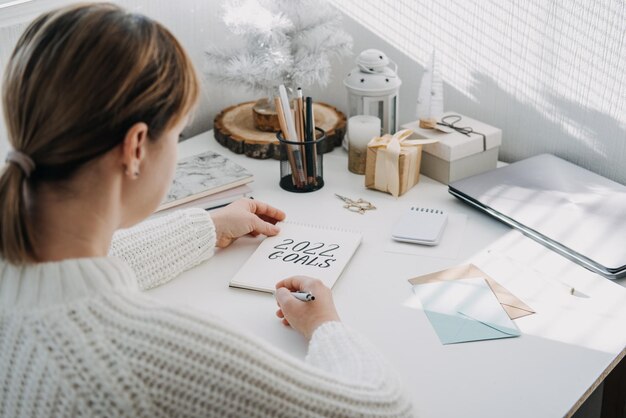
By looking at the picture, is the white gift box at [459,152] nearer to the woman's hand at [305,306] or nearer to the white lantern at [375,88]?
the white lantern at [375,88]

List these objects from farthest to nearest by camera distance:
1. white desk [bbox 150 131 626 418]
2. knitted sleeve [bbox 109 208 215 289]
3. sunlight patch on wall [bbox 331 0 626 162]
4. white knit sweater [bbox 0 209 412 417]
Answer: sunlight patch on wall [bbox 331 0 626 162] < knitted sleeve [bbox 109 208 215 289] < white desk [bbox 150 131 626 418] < white knit sweater [bbox 0 209 412 417]

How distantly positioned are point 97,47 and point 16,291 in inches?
10.0

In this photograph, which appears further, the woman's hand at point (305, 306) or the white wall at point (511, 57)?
the white wall at point (511, 57)

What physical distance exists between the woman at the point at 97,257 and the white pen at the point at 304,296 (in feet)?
0.76

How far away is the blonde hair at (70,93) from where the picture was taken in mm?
679

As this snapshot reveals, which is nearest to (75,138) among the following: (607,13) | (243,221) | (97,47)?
(97,47)

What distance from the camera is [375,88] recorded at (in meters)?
1.50

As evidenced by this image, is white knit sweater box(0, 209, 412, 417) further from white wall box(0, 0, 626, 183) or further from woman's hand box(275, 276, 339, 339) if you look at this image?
white wall box(0, 0, 626, 183)

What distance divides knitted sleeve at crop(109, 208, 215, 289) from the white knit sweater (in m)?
0.36

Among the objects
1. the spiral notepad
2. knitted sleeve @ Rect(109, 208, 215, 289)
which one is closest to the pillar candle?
the spiral notepad

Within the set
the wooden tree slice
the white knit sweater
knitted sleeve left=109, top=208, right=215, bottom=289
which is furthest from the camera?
the wooden tree slice

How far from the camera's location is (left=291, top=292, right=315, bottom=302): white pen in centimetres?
101

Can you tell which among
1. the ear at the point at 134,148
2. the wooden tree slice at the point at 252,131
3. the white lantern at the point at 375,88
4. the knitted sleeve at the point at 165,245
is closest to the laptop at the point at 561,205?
the white lantern at the point at 375,88

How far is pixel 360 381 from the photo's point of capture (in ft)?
2.76
